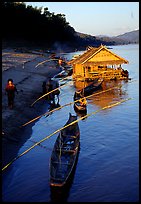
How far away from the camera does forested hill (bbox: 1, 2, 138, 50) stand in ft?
340

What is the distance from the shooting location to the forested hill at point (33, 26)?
340ft

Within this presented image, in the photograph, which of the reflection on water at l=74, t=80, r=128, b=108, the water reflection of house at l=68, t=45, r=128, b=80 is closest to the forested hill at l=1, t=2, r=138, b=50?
the water reflection of house at l=68, t=45, r=128, b=80

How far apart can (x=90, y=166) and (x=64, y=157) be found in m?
2.16

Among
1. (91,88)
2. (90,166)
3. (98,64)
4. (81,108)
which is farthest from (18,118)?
(98,64)

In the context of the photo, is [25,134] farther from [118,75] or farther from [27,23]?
[27,23]

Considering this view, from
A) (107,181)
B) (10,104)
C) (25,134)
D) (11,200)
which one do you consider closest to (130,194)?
(107,181)

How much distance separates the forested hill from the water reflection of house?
5203 centimetres

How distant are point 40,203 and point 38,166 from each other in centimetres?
438

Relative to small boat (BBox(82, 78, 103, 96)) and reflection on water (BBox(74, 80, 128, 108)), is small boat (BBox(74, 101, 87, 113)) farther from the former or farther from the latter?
small boat (BBox(82, 78, 103, 96))

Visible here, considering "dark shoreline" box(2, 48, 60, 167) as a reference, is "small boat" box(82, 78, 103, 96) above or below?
above

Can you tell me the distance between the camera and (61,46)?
142 m

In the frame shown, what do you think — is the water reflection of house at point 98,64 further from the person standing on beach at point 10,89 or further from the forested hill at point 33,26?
the forested hill at point 33,26

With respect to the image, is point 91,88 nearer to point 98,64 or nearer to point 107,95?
point 107,95

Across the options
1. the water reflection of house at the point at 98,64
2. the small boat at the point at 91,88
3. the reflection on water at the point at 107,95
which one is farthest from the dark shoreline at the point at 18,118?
the water reflection of house at the point at 98,64
